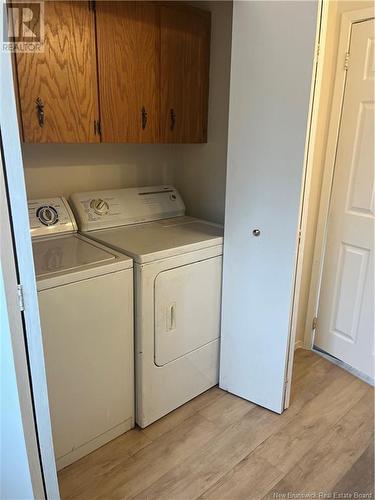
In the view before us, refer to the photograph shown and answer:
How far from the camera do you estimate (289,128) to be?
176 centimetres

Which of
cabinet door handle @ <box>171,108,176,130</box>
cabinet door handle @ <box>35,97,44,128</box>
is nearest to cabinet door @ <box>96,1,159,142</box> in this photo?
cabinet door handle @ <box>171,108,176,130</box>

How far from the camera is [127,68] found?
204cm

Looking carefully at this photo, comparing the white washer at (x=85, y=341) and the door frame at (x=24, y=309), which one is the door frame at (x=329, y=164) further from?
the door frame at (x=24, y=309)

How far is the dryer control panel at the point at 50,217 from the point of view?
6.68 feet

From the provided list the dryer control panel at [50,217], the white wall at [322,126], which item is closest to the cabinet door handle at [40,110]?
the dryer control panel at [50,217]

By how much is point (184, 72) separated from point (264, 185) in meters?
0.96

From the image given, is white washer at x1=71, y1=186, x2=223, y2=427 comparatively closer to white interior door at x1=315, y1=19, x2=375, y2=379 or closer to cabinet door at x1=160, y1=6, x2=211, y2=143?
cabinet door at x1=160, y1=6, x2=211, y2=143

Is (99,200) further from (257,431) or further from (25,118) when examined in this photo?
(257,431)

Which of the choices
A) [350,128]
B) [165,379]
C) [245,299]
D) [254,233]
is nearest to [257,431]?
[165,379]

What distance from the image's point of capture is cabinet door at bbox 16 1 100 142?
1712 mm

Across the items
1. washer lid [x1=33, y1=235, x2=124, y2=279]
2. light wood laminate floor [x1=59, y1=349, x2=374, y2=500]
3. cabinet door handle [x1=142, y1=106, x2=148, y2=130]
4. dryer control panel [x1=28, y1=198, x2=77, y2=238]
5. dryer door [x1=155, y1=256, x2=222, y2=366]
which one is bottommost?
light wood laminate floor [x1=59, y1=349, x2=374, y2=500]

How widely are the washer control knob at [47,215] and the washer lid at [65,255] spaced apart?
0.10 metres

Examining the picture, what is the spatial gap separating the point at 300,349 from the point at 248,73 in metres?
1.90

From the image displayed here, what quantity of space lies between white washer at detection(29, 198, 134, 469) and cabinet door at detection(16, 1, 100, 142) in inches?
22.5
